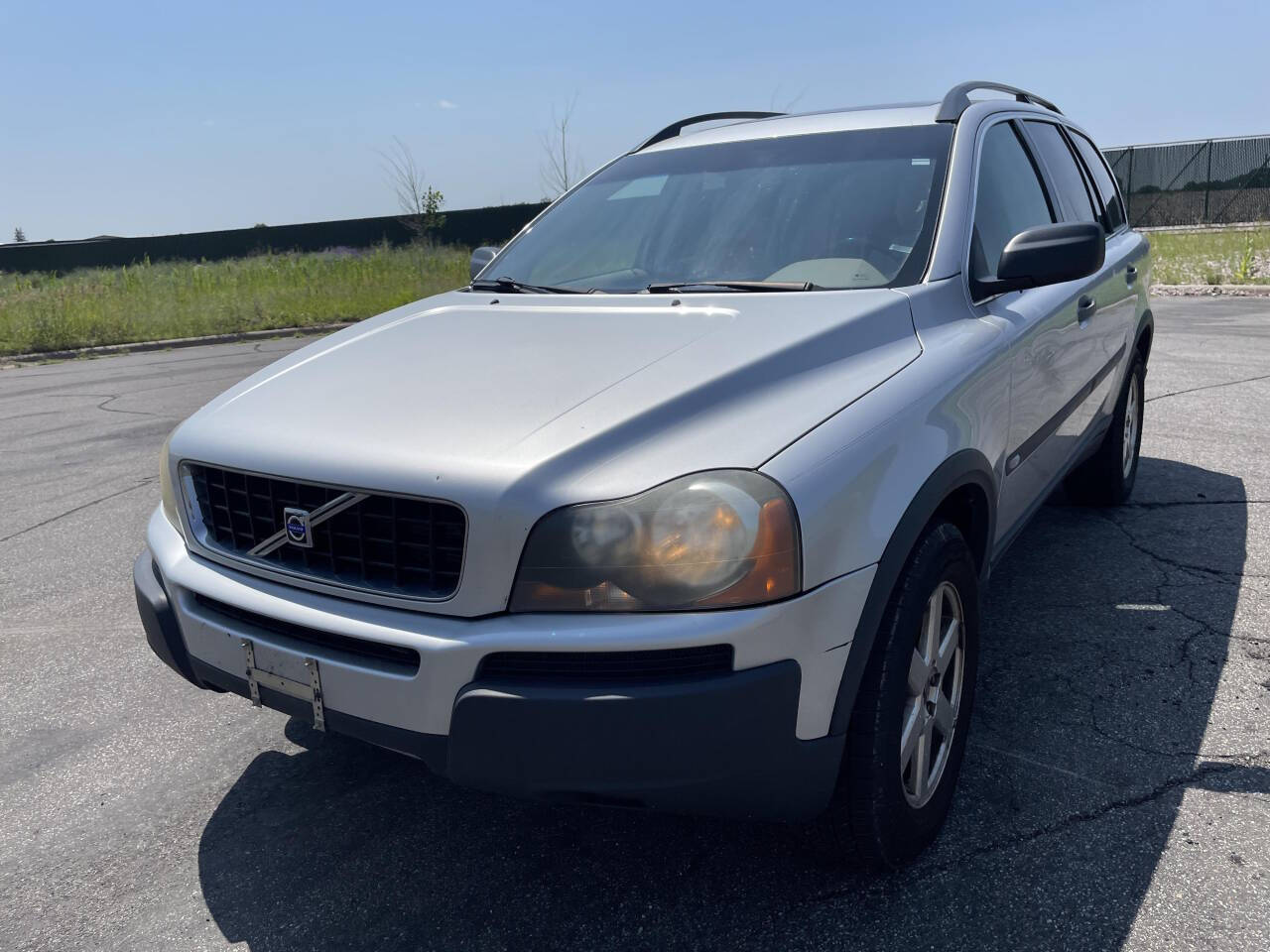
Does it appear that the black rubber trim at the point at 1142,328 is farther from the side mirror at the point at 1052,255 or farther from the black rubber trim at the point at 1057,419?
the side mirror at the point at 1052,255

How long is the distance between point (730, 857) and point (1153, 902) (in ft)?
2.98

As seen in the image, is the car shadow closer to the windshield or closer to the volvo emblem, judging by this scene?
the volvo emblem

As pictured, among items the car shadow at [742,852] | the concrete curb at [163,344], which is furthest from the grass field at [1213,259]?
the car shadow at [742,852]

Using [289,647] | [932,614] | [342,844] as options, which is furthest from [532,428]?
[342,844]

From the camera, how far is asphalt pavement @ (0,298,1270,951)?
7.25ft

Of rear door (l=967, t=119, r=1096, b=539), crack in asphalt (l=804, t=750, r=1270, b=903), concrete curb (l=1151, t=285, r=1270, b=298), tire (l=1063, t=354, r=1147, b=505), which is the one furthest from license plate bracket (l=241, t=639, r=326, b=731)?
concrete curb (l=1151, t=285, r=1270, b=298)

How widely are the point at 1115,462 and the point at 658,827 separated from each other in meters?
3.20

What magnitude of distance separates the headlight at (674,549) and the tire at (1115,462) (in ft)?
10.5

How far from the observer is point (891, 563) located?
2.08 metres

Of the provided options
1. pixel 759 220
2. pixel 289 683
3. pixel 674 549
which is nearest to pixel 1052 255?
pixel 759 220

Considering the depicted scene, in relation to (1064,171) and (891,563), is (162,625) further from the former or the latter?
(1064,171)

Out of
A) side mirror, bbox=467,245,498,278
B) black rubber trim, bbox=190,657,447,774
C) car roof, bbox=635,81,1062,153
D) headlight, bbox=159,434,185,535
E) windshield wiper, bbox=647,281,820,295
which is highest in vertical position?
car roof, bbox=635,81,1062,153

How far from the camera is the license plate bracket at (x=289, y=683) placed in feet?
6.90

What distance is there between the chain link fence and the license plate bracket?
3385 cm
